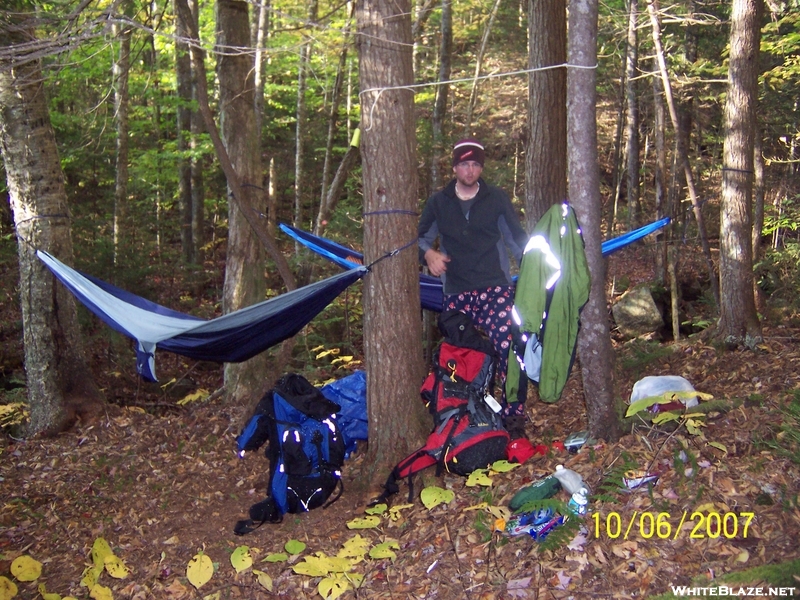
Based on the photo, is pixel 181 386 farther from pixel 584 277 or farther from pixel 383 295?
pixel 584 277

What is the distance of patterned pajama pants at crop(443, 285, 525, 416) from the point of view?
10.2 feet

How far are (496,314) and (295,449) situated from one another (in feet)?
3.76

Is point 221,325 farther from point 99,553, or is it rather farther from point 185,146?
point 185,146

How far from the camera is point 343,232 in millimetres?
7457

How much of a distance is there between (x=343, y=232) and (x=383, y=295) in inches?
180

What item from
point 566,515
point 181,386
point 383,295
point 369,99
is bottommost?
point 181,386

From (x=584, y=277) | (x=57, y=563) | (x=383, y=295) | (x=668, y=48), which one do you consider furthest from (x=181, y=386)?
(x=668, y=48)

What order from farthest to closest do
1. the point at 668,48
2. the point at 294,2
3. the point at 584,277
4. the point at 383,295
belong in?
the point at 294,2 → the point at 668,48 → the point at 383,295 → the point at 584,277

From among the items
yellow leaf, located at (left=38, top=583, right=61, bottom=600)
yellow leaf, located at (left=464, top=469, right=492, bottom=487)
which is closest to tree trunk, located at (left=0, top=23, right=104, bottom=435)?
yellow leaf, located at (left=38, top=583, right=61, bottom=600)

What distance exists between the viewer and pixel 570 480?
8.20 ft

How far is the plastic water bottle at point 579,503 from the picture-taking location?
7.80 feet

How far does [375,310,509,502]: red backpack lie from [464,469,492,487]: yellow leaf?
0.05m
